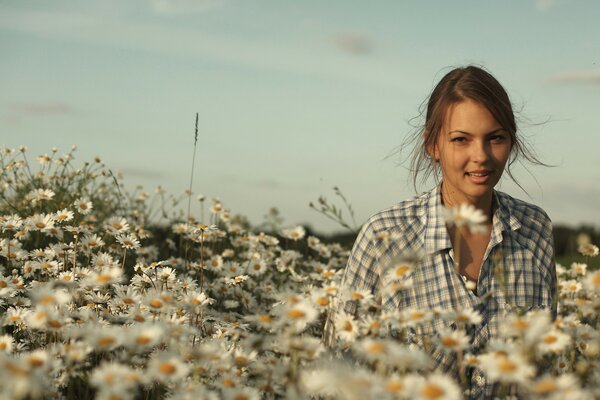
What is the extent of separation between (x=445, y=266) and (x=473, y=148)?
2.17ft

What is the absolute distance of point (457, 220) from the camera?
2.59 metres

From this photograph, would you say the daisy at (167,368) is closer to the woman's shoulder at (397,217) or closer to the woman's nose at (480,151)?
the woman's shoulder at (397,217)

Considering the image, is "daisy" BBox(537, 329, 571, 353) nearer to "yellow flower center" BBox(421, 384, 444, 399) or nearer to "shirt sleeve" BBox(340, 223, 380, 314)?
"yellow flower center" BBox(421, 384, 444, 399)

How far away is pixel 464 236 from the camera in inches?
171

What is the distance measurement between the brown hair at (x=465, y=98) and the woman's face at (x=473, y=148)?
0.05 meters

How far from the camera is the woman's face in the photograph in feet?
13.0

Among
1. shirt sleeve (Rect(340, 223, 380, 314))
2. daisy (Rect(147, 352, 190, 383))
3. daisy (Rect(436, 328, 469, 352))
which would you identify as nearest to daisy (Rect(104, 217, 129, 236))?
shirt sleeve (Rect(340, 223, 380, 314))

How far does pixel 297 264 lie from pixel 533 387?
570 cm

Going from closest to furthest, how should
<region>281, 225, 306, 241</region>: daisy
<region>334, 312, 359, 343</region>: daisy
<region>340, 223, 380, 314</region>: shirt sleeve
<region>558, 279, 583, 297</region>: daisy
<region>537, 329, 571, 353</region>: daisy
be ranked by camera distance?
<region>537, 329, 571, 353</region>: daisy < <region>334, 312, 359, 343</region>: daisy < <region>340, 223, 380, 314</region>: shirt sleeve < <region>558, 279, 583, 297</region>: daisy < <region>281, 225, 306, 241</region>: daisy

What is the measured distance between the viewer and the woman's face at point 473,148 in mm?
3955

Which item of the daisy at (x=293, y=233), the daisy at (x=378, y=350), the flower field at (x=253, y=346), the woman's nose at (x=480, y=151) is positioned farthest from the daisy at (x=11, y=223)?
the daisy at (x=378, y=350)

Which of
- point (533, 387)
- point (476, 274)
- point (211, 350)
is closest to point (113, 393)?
point (211, 350)

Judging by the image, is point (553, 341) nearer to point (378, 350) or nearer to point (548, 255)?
point (378, 350)

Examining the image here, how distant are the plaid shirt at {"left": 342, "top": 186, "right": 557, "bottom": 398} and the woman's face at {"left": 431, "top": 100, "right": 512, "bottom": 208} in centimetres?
24
